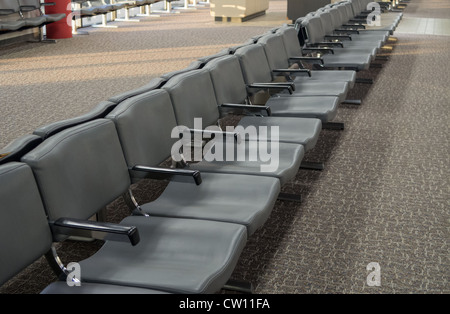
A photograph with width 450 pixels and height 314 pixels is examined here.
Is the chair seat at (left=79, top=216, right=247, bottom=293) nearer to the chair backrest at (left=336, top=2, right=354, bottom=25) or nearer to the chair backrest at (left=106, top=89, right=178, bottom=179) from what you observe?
the chair backrest at (left=106, top=89, right=178, bottom=179)

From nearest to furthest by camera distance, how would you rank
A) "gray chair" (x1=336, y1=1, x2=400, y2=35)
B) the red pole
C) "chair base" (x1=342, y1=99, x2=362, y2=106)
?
"chair base" (x1=342, y1=99, x2=362, y2=106) → "gray chair" (x1=336, y1=1, x2=400, y2=35) → the red pole

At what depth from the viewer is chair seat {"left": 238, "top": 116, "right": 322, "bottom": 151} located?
10.1 ft

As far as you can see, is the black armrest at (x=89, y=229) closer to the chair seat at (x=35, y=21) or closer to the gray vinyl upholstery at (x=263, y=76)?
the gray vinyl upholstery at (x=263, y=76)

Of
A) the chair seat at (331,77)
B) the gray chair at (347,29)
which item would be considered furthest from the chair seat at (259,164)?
the gray chair at (347,29)

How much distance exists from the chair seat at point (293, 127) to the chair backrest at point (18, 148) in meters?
1.42

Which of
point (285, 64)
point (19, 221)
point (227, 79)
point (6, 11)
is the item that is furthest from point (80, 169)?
point (6, 11)

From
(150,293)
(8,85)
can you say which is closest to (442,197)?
(150,293)

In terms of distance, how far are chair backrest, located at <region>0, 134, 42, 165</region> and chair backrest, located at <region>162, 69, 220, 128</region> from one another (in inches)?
33.3

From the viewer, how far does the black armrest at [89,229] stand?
1746mm

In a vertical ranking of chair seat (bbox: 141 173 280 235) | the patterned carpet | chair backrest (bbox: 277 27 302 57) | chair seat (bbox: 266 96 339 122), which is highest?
chair backrest (bbox: 277 27 302 57)

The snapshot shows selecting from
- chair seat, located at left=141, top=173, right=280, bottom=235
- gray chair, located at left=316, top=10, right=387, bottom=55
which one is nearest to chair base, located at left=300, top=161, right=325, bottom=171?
chair seat, located at left=141, top=173, right=280, bottom=235

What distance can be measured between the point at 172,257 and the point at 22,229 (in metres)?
0.48

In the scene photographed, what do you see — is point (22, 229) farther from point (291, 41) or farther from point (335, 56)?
point (335, 56)
